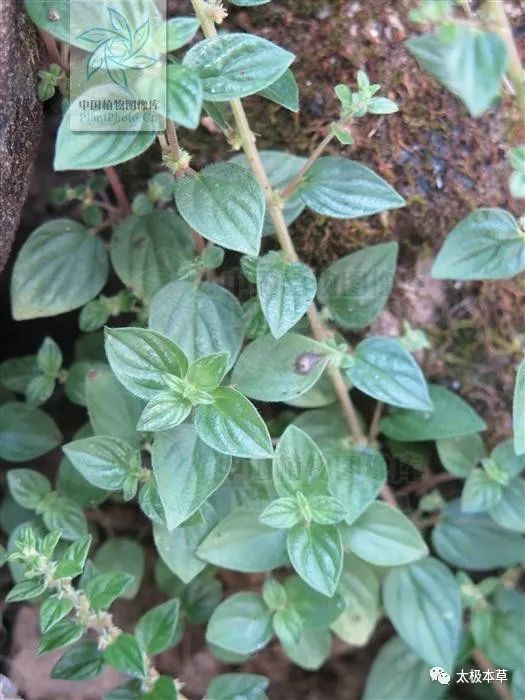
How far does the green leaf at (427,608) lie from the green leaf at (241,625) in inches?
7.9

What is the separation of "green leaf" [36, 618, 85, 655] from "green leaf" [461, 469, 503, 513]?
0.56 m

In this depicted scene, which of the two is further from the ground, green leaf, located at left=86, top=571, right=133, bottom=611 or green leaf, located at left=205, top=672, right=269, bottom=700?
green leaf, located at left=86, top=571, right=133, bottom=611

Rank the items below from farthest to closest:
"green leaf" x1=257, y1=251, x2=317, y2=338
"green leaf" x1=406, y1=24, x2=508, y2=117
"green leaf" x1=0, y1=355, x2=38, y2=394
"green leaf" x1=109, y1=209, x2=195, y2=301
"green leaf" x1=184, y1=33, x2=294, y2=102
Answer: "green leaf" x1=0, y1=355, x2=38, y2=394
"green leaf" x1=109, y1=209, x2=195, y2=301
"green leaf" x1=257, y1=251, x2=317, y2=338
"green leaf" x1=184, y1=33, x2=294, y2=102
"green leaf" x1=406, y1=24, x2=508, y2=117

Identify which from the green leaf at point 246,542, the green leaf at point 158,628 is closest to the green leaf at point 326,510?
the green leaf at point 246,542

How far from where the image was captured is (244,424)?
87 cm

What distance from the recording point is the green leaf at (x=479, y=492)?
115 cm

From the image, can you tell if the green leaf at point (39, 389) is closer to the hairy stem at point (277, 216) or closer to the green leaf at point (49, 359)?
the green leaf at point (49, 359)

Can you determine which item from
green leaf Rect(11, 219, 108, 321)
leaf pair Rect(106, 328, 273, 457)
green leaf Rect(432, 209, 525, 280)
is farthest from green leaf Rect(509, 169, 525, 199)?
green leaf Rect(11, 219, 108, 321)

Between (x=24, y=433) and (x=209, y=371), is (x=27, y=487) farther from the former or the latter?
(x=209, y=371)

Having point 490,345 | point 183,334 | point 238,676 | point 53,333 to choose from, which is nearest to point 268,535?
point 238,676

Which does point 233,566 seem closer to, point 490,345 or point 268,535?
point 268,535

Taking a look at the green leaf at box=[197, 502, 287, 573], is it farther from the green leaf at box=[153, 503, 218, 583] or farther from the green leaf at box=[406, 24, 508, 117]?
the green leaf at box=[406, 24, 508, 117]

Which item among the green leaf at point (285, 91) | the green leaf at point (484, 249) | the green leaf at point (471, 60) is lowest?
the green leaf at point (484, 249)

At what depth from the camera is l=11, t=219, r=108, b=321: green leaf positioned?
112 centimetres
